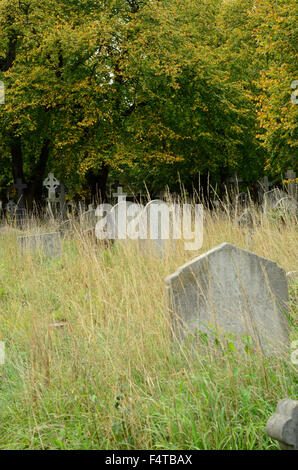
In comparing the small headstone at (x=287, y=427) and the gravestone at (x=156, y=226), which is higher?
the gravestone at (x=156, y=226)

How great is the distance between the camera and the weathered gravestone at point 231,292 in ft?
13.8

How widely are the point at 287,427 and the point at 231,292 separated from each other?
1.92 meters

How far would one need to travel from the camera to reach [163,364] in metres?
3.81

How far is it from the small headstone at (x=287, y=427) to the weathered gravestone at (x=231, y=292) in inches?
64.9

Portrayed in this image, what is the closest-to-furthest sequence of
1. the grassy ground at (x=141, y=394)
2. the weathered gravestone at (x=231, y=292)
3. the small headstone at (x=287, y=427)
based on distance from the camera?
1. the small headstone at (x=287, y=427)
2. the grassy ground at (x=141, y=394)
3. the weathered gravestone at (x=231, y=292)

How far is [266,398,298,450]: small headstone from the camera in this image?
2.49 meters

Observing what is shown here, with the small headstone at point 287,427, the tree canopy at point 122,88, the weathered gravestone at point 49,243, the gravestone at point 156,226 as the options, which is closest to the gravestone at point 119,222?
the weathered gravestone at point 49,243

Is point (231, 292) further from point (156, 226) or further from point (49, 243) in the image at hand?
point (49, 243)

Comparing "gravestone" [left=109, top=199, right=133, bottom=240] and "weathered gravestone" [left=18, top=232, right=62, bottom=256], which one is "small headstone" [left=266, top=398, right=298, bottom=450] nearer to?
"gravestone" [left=109, top=199, right=133, bottom=240]

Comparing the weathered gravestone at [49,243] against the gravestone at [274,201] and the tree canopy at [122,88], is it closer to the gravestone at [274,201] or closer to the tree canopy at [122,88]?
the gravestone at [274,201]

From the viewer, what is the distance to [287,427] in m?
2.49
